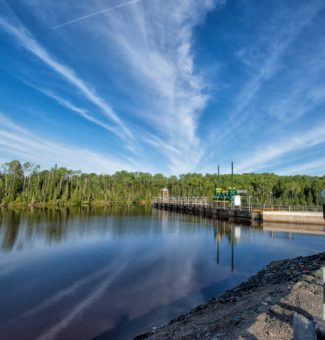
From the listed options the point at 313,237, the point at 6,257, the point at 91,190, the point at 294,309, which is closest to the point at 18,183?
the point at 91,190

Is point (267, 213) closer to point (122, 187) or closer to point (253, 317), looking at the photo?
point (253, 317)

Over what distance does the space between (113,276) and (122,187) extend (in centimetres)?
9098

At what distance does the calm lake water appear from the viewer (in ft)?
27.1

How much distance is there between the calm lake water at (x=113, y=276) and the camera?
8.26m

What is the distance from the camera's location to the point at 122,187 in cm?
10244

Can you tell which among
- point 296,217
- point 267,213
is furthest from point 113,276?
point 296,217

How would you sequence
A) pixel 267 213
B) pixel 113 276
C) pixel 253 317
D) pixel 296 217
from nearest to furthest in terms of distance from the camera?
1. pixel 253 317
2. pixel 113 276
3. pixel 296 217
4. pixel 267 213

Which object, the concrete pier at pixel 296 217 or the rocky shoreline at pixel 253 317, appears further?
the concrete pier at pixel 296 217

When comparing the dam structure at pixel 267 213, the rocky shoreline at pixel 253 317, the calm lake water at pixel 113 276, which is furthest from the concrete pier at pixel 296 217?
the rocky shoreline at pixel 253 317

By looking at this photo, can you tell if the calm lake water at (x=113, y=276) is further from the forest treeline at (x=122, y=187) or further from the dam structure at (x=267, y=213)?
the forest treeline at (x=122, y=187)

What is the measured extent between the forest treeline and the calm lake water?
41.7 m

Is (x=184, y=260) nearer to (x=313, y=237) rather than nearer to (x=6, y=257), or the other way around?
(x=6, y=257)

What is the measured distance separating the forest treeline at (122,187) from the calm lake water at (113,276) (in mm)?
41726

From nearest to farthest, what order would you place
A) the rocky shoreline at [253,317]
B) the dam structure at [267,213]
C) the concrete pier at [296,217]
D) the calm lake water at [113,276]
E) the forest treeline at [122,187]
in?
the rocky shoreline at [253,317] → the calm lake water at [113,276] → the concrete pier at [296,217] → the dam structure at [267,213] → the forest treeline at [122,187]
